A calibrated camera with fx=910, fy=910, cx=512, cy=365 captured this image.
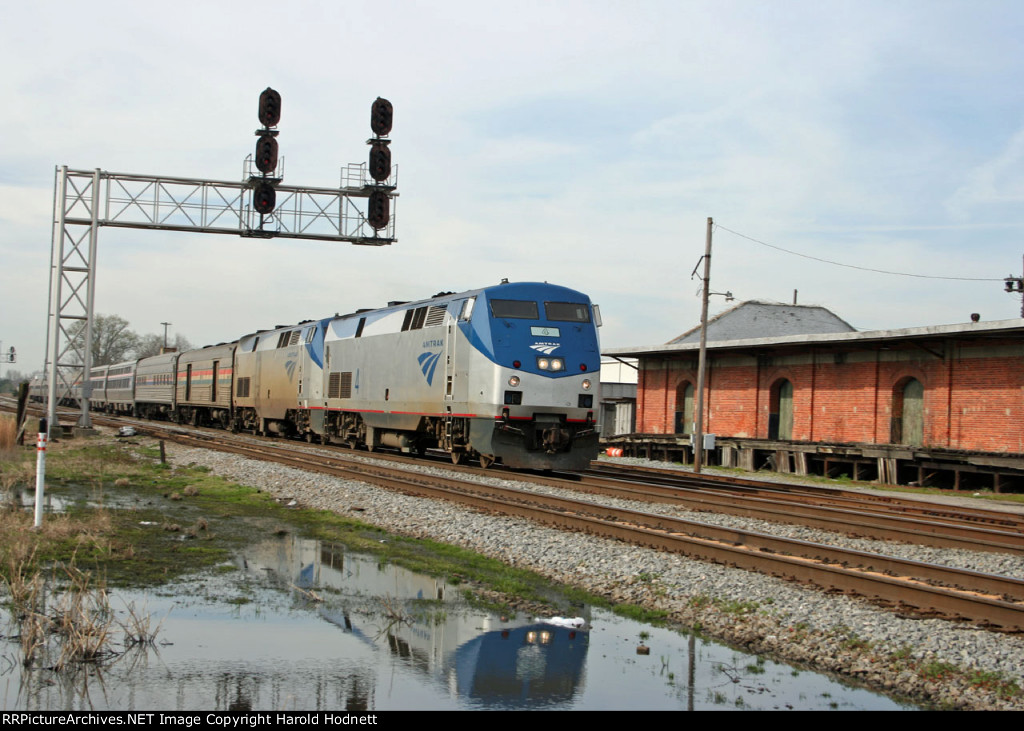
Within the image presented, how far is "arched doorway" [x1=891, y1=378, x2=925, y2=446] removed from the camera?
2620 centimetres

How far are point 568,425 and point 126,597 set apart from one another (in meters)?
12.3

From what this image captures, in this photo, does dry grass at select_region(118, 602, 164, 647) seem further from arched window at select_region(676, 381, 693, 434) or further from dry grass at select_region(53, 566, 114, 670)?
arched window at select_region(676, 381, 693, 434)

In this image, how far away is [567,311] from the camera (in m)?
19.5

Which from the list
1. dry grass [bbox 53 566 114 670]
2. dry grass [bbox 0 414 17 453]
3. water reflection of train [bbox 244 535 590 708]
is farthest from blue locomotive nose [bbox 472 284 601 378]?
dry grass [bbox 53 566 114 670]

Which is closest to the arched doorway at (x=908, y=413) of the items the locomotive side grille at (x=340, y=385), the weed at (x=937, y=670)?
the locomotive side grille at (x=340, y=385)

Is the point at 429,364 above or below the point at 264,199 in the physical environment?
below

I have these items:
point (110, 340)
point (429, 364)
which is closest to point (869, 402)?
point (429, 364)

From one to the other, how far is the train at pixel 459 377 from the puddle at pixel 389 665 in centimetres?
1059

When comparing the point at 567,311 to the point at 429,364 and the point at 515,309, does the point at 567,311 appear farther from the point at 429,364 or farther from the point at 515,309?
the point at 429,364

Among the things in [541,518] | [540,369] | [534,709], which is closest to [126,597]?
[534,709]

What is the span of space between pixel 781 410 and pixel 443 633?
87.5ft

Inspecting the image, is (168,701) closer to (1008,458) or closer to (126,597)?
(126,597)

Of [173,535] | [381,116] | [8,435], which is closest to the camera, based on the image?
[173,535]

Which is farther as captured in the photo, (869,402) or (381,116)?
(869,402)
